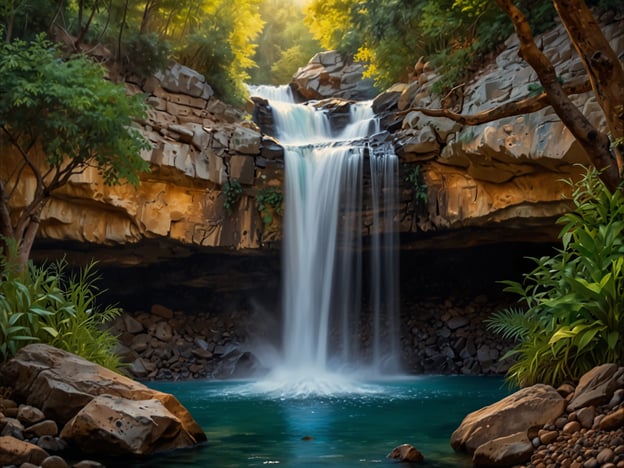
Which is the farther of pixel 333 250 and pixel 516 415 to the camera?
pixel 333 250

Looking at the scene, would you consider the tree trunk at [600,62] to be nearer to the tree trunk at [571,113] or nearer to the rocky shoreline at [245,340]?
the tree trunk at [571,113]

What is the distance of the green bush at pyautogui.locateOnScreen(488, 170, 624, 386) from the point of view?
5051mm

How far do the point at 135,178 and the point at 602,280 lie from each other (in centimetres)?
848

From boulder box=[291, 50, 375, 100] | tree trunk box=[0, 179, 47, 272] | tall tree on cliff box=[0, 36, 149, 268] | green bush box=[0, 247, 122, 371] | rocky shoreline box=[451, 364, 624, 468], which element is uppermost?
boulder box=[291, 50, 375, 100]

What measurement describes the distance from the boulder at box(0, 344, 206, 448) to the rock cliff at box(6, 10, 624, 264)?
261 inches

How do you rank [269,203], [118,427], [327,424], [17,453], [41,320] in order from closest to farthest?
[17,453] < [118,427] < [41,320] < [327,424] < [269,203]

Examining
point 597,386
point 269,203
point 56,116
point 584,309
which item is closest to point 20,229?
point 56,116

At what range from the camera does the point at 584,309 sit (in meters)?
5.29

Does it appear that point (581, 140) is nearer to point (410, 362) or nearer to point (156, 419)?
point (156, 419)

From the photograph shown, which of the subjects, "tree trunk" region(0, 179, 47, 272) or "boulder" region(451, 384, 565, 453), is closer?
"boulder" region(451, 384, 565, 453)

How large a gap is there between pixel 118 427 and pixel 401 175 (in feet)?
31.5

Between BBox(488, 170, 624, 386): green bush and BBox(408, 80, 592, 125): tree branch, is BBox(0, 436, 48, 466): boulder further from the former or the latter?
BBox(408, 80, 592, 125): tree branch

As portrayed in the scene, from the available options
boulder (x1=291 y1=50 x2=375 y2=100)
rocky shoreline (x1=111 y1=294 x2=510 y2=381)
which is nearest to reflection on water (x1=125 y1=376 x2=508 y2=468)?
rocky shoreline (x1=111 y1=294 x2=510 y2=381)

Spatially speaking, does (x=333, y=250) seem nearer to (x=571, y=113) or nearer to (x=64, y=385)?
(x=571, y=113)
